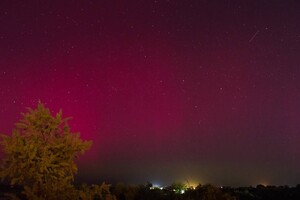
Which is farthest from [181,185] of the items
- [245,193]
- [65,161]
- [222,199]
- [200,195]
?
[65,161]

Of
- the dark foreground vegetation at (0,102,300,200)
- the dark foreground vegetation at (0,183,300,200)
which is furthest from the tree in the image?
the dark foreground vegetation at (0,183,300,200)

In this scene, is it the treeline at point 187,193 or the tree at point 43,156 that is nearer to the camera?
the tree at point 43,156

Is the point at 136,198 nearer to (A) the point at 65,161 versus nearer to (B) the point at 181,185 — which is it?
(B) the point at 181,185

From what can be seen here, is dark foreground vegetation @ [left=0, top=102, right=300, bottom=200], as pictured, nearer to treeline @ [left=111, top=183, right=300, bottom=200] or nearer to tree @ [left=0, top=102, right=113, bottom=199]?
tree @ [left=0, top=102, right=113, bottom=199]

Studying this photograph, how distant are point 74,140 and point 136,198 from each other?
11.8 metres

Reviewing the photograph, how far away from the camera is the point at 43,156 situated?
11.3 m

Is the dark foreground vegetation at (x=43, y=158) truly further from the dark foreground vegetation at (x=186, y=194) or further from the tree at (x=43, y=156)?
the dark foreground vegetation at (x=186, y=194)

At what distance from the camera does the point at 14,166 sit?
36.9 feet

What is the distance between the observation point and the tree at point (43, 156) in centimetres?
1121

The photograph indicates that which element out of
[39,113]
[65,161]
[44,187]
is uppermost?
[39,113]

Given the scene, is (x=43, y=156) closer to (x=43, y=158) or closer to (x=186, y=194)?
(x=43, y=158)

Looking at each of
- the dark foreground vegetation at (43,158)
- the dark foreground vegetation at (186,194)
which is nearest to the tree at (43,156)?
the dark foreground vegetation at (43,158)

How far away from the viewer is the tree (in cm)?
1121

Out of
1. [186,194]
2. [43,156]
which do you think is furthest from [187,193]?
[43,156]
